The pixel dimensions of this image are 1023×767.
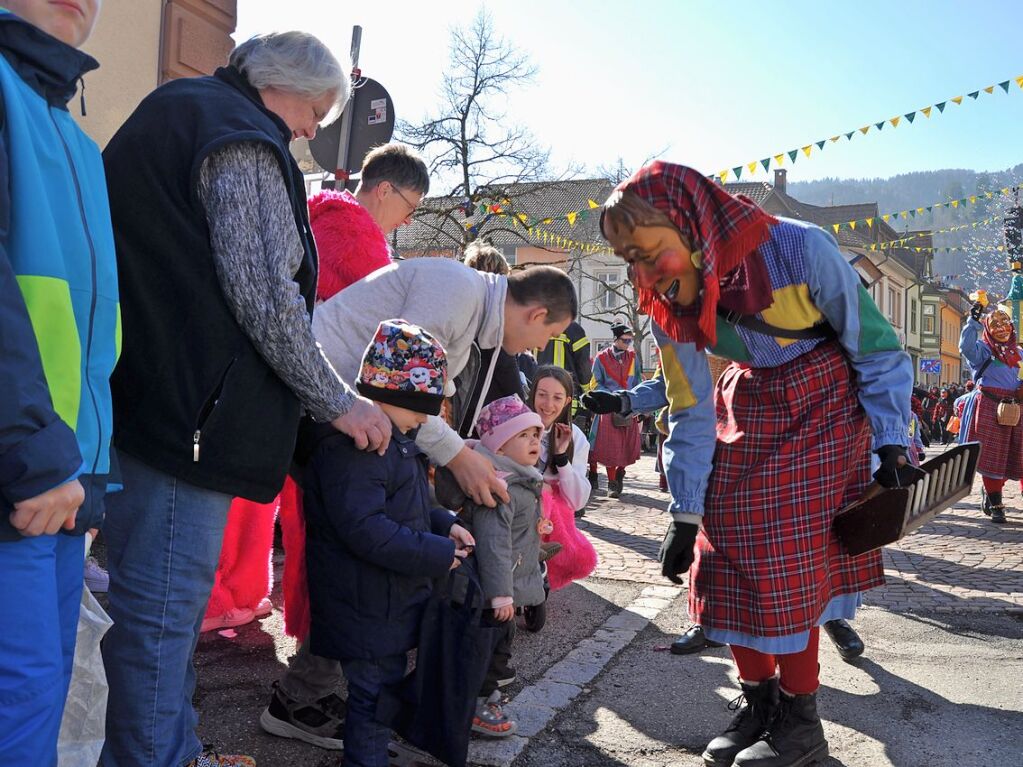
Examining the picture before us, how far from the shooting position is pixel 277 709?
2988 mm

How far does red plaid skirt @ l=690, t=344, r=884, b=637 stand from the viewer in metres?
2.80

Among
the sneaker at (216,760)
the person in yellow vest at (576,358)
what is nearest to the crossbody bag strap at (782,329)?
the sneaker at (216,760)

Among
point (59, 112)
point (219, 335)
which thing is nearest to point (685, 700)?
point (219, 335)

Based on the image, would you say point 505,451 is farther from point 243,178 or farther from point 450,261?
point 243,178

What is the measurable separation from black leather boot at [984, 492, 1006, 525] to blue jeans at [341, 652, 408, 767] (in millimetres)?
7829

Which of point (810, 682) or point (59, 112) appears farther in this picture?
point (810, 682)

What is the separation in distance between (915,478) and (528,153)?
26.1 metres

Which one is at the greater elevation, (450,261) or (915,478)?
(450,261)

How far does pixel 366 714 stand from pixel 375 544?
49cm

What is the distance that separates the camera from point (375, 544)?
258 centimetres

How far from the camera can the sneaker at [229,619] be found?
400 cm

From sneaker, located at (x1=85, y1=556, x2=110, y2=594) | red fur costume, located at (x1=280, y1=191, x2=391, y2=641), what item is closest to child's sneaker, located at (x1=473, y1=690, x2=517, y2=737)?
red fur costume, located at (x1=280, y1=191, x2=391, y2=641)

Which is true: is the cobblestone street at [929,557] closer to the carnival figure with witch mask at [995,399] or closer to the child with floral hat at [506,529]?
the carnival figure with witch mask at [995,399]

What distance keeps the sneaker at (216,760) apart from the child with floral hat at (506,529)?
829 millimetres
